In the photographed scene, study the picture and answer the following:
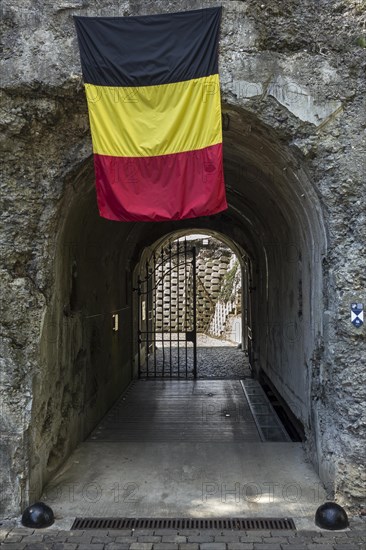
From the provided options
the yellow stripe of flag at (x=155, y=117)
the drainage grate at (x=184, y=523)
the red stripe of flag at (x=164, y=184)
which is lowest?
the drainage grate at (x=184, y=523)

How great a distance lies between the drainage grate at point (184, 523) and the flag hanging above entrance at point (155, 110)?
2.57m

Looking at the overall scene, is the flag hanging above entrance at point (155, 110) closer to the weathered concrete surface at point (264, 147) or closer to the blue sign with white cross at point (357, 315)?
the weathered concrete surface at point (264, 147)

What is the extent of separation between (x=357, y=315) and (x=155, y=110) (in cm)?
256

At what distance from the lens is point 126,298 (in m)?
10.1

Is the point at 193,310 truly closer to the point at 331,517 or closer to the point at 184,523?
the point at 184,523

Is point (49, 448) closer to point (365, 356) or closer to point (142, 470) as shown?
point (142, 470)

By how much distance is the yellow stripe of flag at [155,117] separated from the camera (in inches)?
178

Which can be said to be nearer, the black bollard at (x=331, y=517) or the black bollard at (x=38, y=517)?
the black bollard at (x=331, y=517)

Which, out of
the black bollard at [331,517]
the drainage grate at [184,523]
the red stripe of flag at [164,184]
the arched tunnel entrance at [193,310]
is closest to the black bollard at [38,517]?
the drainage grate at [184,523]

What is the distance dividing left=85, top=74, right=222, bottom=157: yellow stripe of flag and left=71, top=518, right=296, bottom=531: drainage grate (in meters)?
3.14

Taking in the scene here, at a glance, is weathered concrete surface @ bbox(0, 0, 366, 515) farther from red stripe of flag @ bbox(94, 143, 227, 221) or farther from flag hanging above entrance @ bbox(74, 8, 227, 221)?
red stripe of flag @ bbox(94, 143, 227, 221)

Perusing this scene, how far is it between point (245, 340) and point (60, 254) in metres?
10.2

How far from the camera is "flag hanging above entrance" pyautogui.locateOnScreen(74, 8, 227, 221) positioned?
14.8 ft

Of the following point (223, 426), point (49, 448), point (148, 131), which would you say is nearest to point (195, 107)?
point (148, 131)
